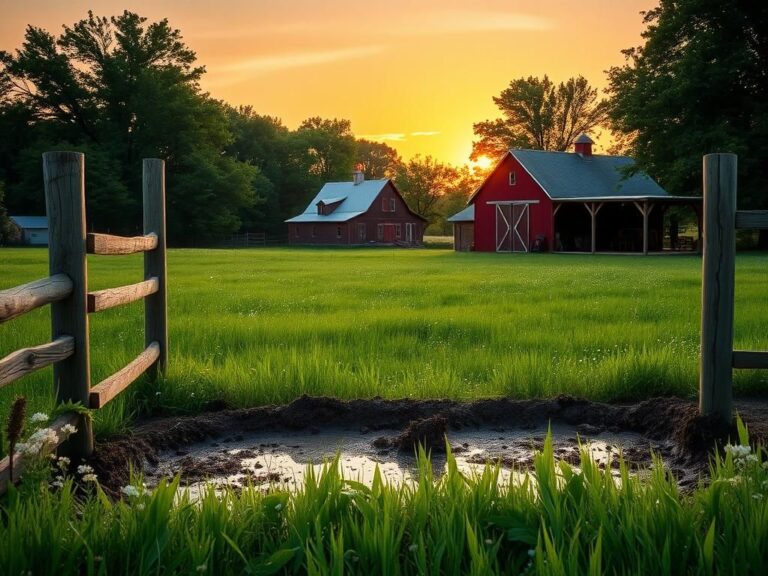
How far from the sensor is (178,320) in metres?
12.4

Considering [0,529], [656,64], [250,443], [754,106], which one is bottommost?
[250,443]

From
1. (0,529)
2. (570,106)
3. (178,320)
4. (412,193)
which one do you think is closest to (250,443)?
(0,529)

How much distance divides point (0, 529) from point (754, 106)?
44.4 meters

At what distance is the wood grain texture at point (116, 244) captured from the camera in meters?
5.31

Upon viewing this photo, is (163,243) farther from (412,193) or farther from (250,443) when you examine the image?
(412,193)

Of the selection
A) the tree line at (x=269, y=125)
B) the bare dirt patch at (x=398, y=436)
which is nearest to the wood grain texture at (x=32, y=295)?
the bare dirt patch at (x=398, y=436)

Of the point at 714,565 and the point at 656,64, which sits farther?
the point at 656,64

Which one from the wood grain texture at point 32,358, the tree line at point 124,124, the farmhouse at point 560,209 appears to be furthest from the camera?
the tree line at point 124,124

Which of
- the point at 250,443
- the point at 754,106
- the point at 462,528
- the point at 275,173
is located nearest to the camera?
the point at 462,528

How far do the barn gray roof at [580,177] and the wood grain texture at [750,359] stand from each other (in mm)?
42242

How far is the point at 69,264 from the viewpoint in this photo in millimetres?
5004

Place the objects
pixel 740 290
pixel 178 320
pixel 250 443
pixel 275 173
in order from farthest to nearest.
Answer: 1. pixel 275 173
2. pixel 740 290
3. pixel 178 320
4. pixel 250 443

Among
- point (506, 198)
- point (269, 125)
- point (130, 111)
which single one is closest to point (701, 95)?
point (506, 198)

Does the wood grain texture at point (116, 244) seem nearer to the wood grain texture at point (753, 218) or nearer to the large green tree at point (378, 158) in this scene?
the wood grain texture at point (753, 218)
